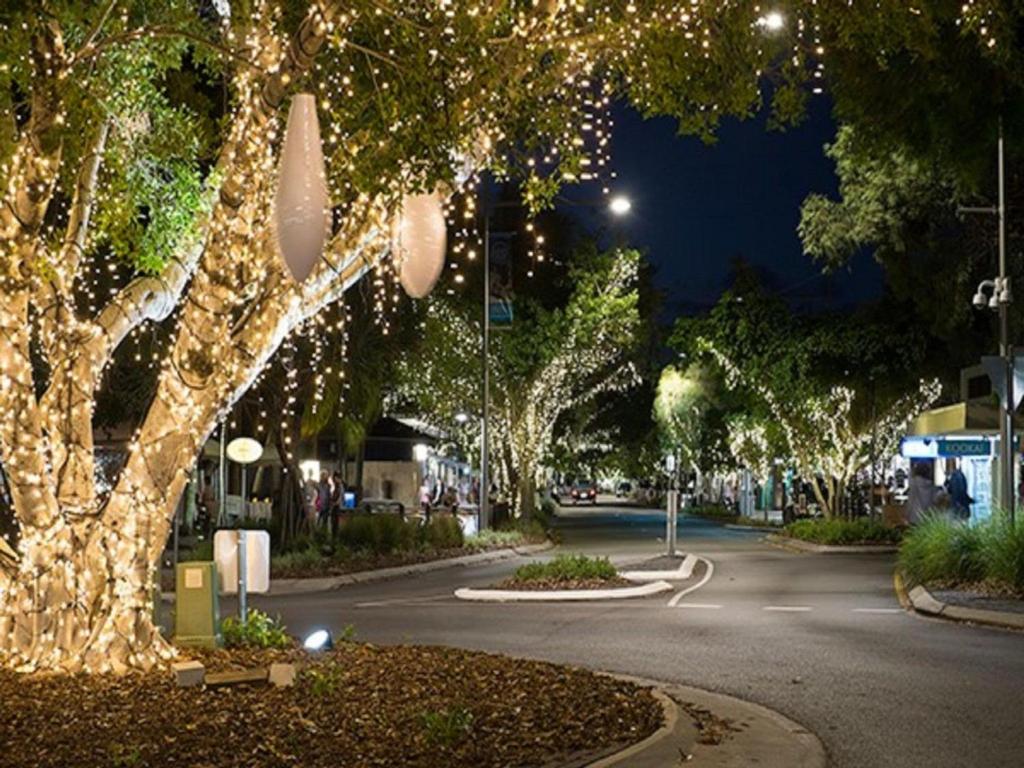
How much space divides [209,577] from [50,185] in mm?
3514

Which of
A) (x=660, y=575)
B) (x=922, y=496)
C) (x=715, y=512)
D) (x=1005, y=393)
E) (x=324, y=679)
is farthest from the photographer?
(x=715, y=512)

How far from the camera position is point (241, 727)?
935 centimetres

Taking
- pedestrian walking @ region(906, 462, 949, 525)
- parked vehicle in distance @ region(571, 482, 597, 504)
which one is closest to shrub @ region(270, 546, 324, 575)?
pedestrian walking @ region(906, 462, 949, 525)

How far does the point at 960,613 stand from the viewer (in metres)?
18.6

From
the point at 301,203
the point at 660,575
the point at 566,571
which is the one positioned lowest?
the point at 660,575

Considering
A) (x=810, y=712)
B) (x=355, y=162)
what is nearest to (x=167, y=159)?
→ (x=355, y=162)

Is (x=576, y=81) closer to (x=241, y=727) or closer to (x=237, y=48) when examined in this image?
(x=237, y=48)

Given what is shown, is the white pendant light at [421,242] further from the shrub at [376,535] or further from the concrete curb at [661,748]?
the shrub at [376,535]

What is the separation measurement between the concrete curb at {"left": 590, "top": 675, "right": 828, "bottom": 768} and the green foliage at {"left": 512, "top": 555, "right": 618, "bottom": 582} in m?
12.0

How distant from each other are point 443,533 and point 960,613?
1771 cm

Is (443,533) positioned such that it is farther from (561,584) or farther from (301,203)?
(301,203)

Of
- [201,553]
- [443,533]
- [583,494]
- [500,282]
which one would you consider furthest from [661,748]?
[583,494]

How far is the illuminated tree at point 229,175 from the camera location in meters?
11.4

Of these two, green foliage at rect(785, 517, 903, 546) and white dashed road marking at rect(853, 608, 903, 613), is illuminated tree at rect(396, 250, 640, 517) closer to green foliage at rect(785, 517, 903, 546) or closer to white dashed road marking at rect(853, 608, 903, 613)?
green foliage at rect(785, 517, 903, 546)
